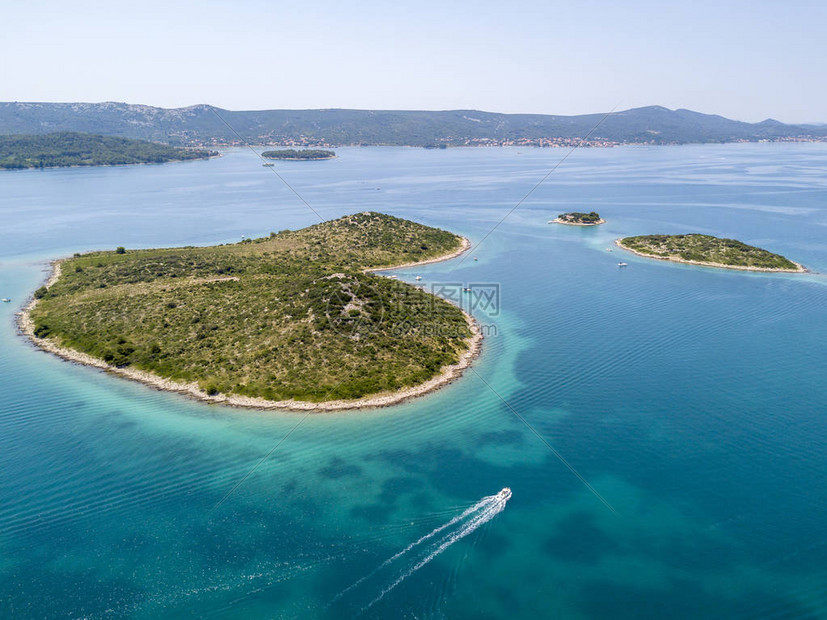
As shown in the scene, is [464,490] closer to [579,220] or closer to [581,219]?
[579,220]

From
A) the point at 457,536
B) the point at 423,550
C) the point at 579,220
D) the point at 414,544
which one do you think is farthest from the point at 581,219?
the point at 423,550

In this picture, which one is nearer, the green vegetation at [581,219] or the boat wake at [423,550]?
the boat wake at [423,550]

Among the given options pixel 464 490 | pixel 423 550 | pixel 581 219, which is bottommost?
pixel 423 550

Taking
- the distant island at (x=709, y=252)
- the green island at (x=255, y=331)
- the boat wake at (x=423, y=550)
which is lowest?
the boat wake at (x=423, y=550)

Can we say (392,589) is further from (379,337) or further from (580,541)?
(379,337)

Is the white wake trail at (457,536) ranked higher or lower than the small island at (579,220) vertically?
lower

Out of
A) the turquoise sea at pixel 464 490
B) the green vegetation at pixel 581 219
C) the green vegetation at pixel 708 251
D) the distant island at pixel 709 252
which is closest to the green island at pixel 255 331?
the turquoise sea at pixel 464 490

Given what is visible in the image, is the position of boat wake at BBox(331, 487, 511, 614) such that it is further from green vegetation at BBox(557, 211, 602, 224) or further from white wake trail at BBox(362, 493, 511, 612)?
green vegetation at BBox(557, 211, 602, 224)

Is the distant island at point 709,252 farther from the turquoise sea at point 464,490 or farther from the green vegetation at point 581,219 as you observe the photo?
the turquoise sea at point 464,490
